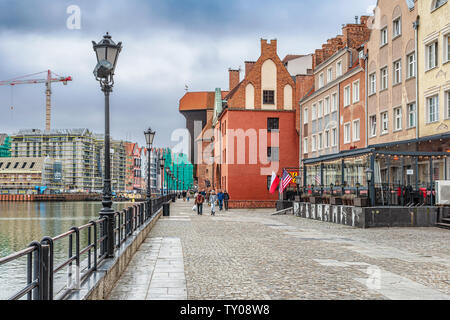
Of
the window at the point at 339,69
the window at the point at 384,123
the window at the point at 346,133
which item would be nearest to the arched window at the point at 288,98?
the window at the point at 339,69

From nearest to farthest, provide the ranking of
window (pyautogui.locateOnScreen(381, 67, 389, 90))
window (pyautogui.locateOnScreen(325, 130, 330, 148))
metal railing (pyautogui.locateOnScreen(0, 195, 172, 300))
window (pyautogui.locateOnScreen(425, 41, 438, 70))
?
1. metal railing (pyautogui.locateOnScreen(0, 195, 172, 300))
2. window (pyautogui.locateOnScreen(425, 41, 438, 70))
3. window (pyautogui.locateOnScreen(381, 67, 389, 90))
4. window (pyautogui.locateOnScreen(325, 130, 330, 148))

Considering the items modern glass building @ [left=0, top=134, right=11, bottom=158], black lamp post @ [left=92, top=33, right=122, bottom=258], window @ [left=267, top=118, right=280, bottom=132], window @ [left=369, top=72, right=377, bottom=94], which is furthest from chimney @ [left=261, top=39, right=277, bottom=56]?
modern glass building @ [left=0, top=134, right=11, bottom=158]

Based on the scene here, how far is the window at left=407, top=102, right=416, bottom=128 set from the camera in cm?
2721

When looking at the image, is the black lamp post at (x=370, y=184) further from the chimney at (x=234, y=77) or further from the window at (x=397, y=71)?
the chimney at (x=234, y=77)

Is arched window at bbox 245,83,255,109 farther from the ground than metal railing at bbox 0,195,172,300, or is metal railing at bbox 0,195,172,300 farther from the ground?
arched window at bbox 245,83,255,109

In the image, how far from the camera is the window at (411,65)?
27297 mm

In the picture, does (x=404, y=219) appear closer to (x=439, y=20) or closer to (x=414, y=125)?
(x=414, y=125)

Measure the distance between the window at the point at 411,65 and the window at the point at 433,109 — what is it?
1.97 metres

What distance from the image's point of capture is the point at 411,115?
27797 millimetres

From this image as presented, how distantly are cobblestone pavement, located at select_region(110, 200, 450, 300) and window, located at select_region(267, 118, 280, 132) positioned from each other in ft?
104

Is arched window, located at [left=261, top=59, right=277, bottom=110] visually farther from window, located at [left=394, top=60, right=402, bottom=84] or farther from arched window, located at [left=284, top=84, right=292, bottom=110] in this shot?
window, located at [left=394, top=60, right=402, bottom=84]

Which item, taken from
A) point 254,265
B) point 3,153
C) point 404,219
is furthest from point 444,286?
point 3,153

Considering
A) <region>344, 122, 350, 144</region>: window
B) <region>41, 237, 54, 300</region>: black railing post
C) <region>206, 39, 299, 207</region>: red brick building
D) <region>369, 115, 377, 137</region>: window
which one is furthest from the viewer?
<region>206, 39, 299, 207</region>: red brick building

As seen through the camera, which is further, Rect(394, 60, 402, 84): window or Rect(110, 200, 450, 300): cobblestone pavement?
Rect(394, 60, 402, 84): window
